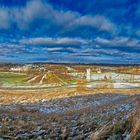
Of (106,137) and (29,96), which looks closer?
(106,137)

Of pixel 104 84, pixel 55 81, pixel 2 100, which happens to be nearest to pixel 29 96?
pixel 2 100

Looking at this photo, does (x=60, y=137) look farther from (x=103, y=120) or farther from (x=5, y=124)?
(x=5, y=124)

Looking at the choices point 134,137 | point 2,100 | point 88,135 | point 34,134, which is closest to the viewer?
point 134,137

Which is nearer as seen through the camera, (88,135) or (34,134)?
(88,135)

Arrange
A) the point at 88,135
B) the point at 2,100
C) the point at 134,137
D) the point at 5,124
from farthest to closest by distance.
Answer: the point at 2,100, the point at 5,124, the point at 88,135, the point at 134,137

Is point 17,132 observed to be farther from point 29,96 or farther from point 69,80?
point 69,80

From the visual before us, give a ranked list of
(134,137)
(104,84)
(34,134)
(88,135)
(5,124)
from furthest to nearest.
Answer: (104,84) < (5,124) < (34,134) < (88,135) < (134,137)

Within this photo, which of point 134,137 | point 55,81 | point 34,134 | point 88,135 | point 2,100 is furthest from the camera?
point 55,81

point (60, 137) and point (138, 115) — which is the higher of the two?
point (138, 115)

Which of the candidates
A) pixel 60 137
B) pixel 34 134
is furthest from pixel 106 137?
pixel 34 134
